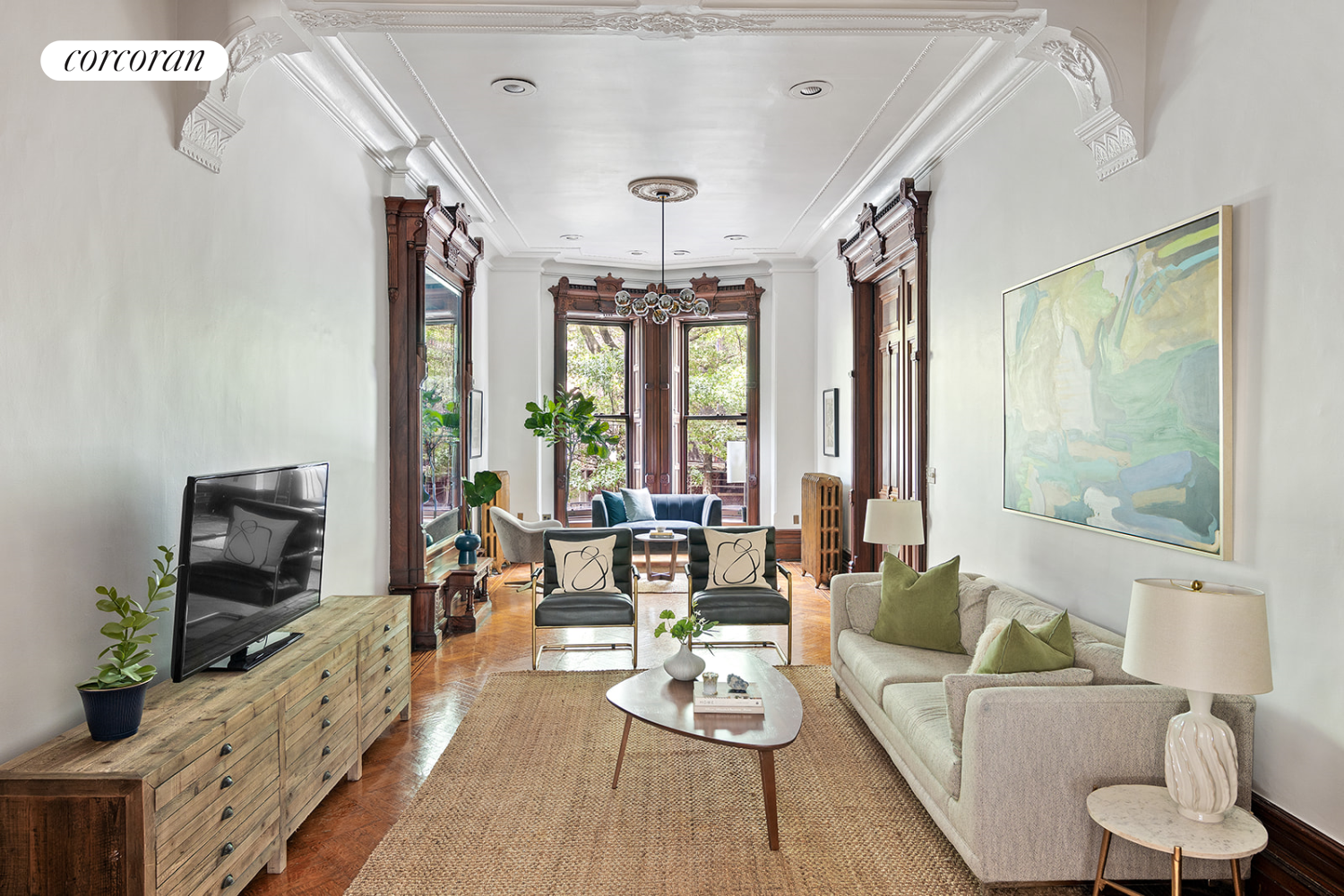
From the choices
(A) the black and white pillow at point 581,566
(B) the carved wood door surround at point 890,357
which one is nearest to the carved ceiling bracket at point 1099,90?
(B) the carved wood door surround at point 890,357

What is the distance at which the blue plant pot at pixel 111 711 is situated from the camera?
7.62ft

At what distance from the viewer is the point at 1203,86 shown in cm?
293

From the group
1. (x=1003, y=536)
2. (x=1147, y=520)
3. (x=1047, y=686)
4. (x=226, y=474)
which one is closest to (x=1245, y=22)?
(x=1147, y=520)

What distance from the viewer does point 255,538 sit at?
3.18m

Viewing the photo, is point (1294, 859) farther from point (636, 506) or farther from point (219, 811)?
point (636, 506)

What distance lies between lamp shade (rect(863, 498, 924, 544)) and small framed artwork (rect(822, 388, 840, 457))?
131 inches

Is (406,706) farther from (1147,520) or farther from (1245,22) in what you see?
(1245,22)

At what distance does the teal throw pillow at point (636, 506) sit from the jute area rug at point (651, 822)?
5.01 m

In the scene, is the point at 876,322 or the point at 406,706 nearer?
the point at 406,706

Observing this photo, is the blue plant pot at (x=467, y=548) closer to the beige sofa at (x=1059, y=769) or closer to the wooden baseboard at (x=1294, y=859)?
the beige sofa at (x=1059, y=769)

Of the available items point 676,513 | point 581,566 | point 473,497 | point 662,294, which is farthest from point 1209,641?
point 676,513

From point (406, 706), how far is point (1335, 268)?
4.38 metres

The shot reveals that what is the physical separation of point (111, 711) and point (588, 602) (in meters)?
3.08

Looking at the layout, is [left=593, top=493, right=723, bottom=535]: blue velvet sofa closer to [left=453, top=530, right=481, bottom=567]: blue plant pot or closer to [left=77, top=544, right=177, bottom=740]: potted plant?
[left=453, top=530, right=481, bottom=567]: blue plant pot
